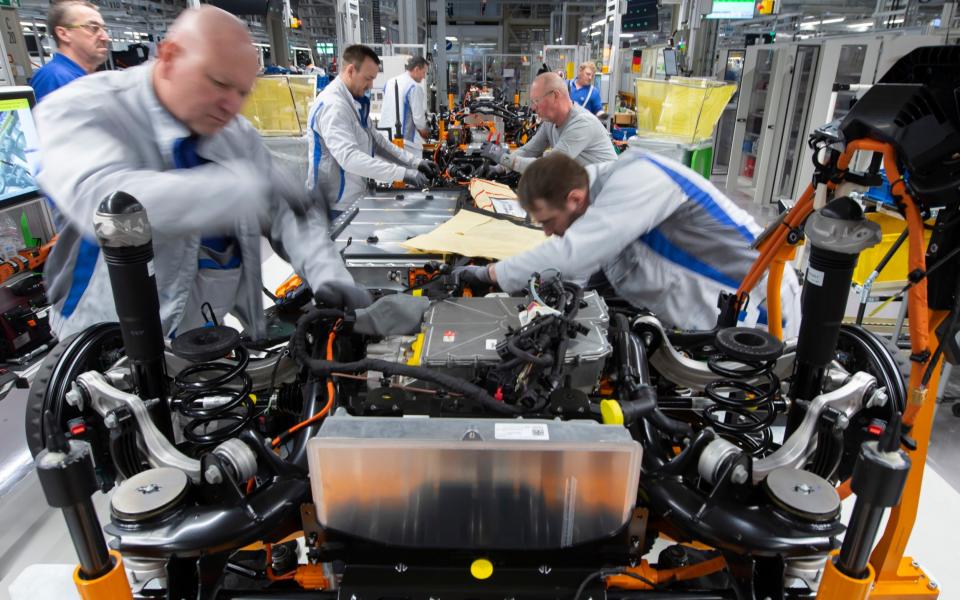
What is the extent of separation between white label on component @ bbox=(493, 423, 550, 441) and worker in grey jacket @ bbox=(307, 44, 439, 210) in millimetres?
3016

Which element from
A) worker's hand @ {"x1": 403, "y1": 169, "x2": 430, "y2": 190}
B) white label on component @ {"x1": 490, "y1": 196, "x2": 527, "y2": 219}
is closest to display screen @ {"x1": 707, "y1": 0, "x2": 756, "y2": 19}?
white label on component @ {"x1": 490, "y1": 196, "x2": 527, "y2": 219}

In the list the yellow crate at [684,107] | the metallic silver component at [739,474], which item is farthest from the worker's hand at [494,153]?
the metallic silver component at [739,474]

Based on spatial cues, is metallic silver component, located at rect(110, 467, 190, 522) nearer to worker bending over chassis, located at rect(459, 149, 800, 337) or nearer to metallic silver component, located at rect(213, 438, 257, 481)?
metallic silver component, located at rect(213, 438, 257, 481)

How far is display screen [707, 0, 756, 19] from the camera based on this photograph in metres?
9.62

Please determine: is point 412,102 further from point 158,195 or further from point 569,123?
point 158,195

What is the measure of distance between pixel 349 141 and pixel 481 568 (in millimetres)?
3474

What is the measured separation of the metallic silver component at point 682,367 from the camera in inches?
79.7

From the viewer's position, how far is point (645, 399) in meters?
1.55

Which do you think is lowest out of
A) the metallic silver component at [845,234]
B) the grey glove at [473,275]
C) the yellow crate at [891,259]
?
the yellow crate at [891,259]

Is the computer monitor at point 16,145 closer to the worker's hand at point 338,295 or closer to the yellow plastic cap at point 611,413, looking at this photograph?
the worker's hand at point 338,295

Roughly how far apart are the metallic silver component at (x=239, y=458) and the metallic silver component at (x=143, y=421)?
0.11 metres

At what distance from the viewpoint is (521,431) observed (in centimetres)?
122

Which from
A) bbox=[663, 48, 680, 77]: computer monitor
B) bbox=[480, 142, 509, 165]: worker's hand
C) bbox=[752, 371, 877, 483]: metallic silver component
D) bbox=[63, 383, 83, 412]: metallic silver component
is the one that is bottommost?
bbox=[752, 371, 877, 483]: metallic silver component

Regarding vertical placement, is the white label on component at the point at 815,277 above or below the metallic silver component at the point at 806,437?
above
